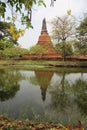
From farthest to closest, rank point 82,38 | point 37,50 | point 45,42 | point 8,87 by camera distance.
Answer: point 45,42, point 37,50, point 82,38, point 8,87

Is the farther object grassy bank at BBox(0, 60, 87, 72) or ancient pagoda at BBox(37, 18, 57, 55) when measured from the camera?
ancient pagoda at BBox(37, 18, 57, 55)

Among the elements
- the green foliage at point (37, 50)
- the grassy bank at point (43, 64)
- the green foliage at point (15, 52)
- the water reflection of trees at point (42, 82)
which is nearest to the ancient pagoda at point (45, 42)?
the green foliage at point (37, 50)

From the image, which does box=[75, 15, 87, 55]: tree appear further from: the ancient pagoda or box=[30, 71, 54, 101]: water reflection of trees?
box=[30, 71, 54, 101]: water reflection of trees

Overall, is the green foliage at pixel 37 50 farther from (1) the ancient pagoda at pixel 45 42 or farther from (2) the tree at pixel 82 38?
(2) the tree at pixel 82 38

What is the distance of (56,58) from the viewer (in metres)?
61.9

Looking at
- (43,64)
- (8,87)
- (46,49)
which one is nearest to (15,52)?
(46,49)

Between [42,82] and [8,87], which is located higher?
[8,87]

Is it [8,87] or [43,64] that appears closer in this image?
[8,87]

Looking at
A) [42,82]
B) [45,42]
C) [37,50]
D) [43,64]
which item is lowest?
[43,64]

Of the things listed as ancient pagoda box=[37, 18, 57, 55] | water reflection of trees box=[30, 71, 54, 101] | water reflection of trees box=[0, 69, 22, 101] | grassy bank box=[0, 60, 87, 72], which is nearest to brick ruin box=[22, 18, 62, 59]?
ancient pagoda box=[37, 18, 57, 55]

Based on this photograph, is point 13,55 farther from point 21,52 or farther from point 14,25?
point 14,25

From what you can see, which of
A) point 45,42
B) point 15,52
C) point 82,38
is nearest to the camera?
point 82,38

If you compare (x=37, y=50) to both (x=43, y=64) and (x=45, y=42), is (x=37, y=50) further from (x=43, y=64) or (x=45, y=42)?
(x=43, y=64)

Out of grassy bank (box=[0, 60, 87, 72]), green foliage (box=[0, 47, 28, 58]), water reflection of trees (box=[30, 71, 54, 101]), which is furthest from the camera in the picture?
green foliage (box=[0, 47, 28, 58])
